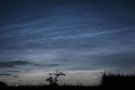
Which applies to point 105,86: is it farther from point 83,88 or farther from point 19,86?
point 19,86

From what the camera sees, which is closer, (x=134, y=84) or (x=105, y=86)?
(x=134, y=84)

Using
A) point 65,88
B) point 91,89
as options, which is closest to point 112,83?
point 91,89

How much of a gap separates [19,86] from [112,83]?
642 centimetres

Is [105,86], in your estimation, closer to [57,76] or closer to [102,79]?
[102,79]

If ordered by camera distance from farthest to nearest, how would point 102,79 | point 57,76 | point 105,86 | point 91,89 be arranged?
point 57,76
point 102,79
point 105,86
point 91,89

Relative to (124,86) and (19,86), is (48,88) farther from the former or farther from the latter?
(124,86)

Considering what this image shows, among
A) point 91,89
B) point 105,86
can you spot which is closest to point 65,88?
point 91,89

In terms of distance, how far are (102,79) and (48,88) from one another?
14.7 ft

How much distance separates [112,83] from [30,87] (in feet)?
18.5

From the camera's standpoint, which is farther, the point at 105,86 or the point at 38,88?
the point at 105,86

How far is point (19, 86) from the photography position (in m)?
17.4

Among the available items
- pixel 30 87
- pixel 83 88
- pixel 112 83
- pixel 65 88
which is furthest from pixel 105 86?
pixel 30 87

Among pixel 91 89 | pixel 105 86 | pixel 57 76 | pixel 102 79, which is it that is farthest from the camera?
pixel 57 76

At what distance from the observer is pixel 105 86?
18.0m
